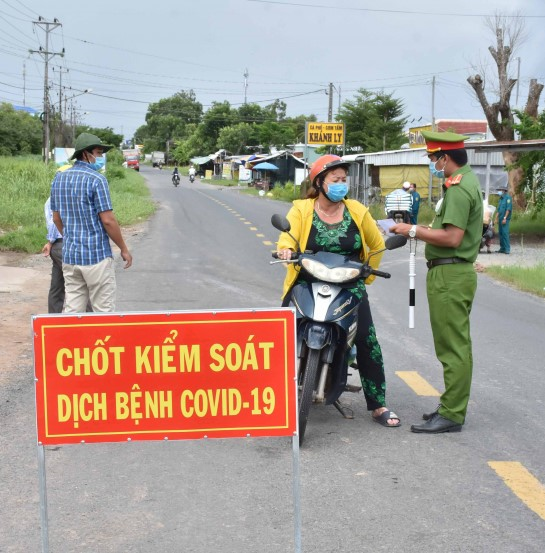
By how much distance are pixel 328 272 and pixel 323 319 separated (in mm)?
296

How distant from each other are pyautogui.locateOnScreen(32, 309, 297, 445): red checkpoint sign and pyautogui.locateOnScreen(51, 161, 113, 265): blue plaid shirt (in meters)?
3.58

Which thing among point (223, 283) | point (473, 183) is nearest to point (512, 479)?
point (473, 183)

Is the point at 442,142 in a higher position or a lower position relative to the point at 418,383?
higher

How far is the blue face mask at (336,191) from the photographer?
5715 millimetres

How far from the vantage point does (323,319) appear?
550 cm

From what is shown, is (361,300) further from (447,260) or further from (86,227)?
(86,227)

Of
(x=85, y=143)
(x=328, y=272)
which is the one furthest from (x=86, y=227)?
(x=328, y=272)

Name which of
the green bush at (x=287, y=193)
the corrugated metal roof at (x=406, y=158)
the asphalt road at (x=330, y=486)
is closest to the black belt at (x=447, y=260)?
the asphalt road at (x=330, y=486)

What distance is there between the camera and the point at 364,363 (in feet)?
20.1

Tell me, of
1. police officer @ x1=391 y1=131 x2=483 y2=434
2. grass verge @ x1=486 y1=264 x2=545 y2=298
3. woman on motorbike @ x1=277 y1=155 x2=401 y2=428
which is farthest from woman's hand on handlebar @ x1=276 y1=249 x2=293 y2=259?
grass verge @ x1=486 y1=264 x2=545 y2=298

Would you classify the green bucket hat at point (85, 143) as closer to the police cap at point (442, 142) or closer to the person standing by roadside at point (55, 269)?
the person standing by roadside at point (55, 269)

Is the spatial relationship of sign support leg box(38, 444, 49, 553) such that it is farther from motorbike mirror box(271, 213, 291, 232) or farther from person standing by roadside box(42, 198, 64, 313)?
person standing by roadside box(42, 198, 64, 313)

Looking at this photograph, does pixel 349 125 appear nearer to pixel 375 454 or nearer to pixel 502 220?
pixel 502 220

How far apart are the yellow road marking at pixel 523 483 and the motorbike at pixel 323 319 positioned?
1096mm
